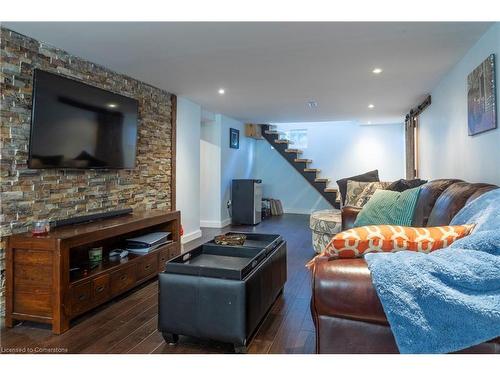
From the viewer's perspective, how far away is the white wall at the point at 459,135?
7.88 ft

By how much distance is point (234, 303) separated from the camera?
1787 mm

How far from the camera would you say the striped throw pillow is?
9.08 feet

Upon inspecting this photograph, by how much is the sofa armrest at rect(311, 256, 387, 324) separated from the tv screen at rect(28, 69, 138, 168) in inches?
87.1

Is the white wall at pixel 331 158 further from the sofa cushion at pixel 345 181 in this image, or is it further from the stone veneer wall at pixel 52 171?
the stone veneer wall at pixel 52 171

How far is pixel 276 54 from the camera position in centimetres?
285

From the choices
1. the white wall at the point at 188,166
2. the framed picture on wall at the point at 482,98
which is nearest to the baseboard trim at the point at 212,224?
the white wall at the point at 188,166

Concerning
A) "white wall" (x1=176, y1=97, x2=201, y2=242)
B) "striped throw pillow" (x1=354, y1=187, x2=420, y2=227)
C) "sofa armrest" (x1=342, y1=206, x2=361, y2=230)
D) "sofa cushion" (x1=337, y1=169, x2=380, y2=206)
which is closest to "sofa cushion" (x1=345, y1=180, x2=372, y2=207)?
"sofa cushion" (x1=337, y1=169, x2=380, y2=206)

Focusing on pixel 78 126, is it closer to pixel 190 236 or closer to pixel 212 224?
pixel 190 236

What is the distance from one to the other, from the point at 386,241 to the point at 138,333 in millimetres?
1626

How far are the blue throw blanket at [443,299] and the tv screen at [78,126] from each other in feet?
7.98

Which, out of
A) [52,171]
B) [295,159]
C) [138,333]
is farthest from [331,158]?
[138,333]

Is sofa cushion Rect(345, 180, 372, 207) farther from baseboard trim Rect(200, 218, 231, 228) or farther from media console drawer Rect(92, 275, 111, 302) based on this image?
media console drawer Rect(92, 275, 111, 302)

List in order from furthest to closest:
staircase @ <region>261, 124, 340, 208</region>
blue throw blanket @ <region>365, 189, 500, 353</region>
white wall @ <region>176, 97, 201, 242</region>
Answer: staircase @ <region>261, 124, 340, 208</region>, white wall @ <region>176, 97, 201, 242</region>, blue throw blanket @ <region>365, 189, 500, 353</region>
